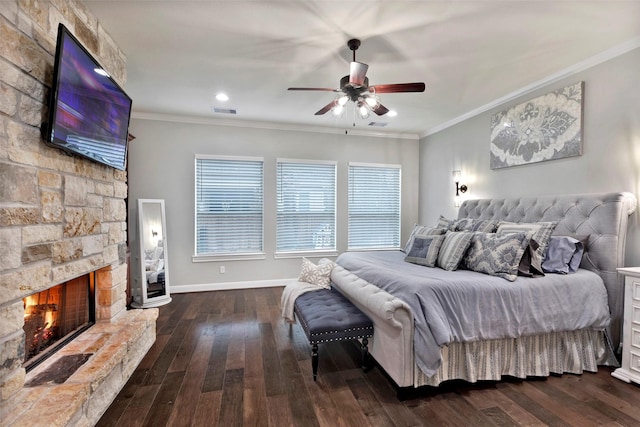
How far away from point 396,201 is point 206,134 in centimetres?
361

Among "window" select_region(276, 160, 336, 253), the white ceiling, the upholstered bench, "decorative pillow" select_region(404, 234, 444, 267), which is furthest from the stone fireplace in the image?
"window" select_region(276, 160, 336, 253)

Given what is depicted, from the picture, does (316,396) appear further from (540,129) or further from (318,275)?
(540,129)

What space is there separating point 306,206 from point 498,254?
10.5 ft

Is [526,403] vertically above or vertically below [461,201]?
below

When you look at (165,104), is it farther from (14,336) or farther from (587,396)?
(587,396)

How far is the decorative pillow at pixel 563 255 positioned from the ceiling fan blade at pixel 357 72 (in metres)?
2.24

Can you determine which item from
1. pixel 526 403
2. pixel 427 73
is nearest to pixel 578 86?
pixel 427 73

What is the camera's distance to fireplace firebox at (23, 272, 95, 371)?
5.74ft

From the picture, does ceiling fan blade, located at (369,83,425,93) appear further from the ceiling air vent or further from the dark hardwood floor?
the ceiling air vent

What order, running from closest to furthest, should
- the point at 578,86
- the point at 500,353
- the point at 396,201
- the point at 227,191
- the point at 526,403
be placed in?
the point at 526,403 → the point at 500,353 → the point at 578,86 → the point at 227,191 → the point at 396,201

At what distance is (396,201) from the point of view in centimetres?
558

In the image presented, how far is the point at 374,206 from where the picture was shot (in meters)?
5.45

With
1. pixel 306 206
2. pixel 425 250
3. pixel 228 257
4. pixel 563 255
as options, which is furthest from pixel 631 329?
pixel 228 257

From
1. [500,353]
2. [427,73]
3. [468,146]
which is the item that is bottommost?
[500,353]
